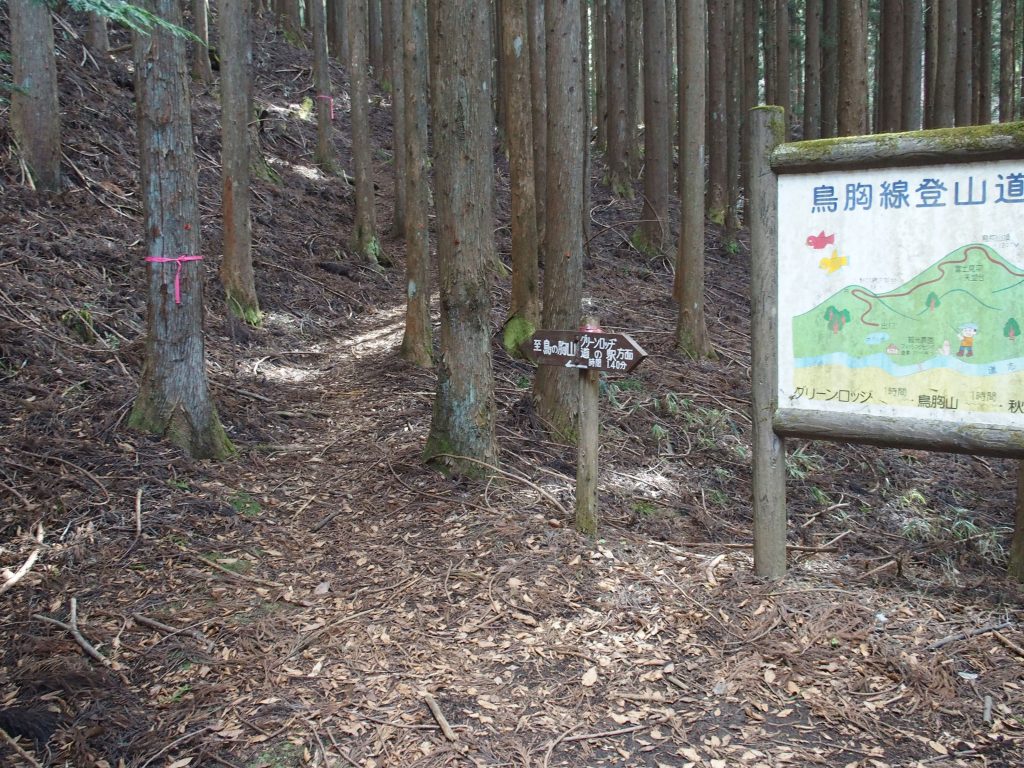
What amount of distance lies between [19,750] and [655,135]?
14.9 meters

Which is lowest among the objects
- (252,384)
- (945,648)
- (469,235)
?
(945,648)

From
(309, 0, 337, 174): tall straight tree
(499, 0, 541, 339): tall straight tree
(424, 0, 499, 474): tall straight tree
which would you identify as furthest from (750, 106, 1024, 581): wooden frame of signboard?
(309, 0, 337, 174): tall straight tree

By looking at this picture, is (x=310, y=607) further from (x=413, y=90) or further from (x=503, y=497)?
(x=413, y=90)

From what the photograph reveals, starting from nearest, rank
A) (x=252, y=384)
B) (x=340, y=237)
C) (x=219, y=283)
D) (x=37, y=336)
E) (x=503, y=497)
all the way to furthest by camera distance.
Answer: (x=503, y=497), (x=37, y=336), (x=252, y=384), (x=219, y=283), (x=340, y=237)

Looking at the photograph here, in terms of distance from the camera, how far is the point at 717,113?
18328mm

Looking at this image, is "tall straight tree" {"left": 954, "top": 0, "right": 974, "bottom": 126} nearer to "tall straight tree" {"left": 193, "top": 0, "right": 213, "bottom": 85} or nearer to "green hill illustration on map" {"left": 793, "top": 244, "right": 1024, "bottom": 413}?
"tall straight tree" {"left": 193, "top": 0, "right": 213, "bottom": 85}

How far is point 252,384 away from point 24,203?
3630mm

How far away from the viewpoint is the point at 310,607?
4.61 meters

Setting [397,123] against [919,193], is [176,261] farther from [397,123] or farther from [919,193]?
[397,123]

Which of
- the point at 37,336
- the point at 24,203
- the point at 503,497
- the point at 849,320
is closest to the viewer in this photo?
the point at 849,320

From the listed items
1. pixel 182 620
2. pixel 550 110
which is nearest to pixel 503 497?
pixel 182 620

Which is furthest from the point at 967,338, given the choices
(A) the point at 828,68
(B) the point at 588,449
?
(A) the point at 828,68

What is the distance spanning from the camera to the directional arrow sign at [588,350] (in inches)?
188

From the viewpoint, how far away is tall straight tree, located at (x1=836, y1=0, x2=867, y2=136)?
750 centimetres
